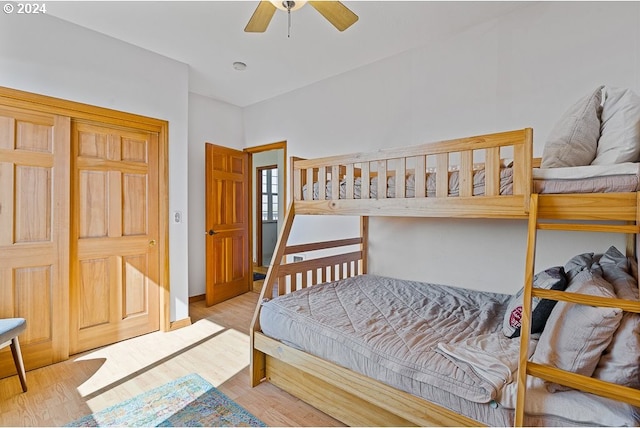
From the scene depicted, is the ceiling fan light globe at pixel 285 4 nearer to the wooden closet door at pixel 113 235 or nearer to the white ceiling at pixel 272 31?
the white ceiling at pixel 272 31

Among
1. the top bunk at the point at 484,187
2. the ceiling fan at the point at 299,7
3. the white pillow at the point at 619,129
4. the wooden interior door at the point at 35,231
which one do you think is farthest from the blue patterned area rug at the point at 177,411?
the ceiling fan at the point at 299,7

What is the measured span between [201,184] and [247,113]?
1.24m

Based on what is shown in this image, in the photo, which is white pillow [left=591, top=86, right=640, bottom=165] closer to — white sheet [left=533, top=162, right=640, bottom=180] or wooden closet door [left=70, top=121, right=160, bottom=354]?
white sheet [left=533, top=162, right=640, bottom=180]

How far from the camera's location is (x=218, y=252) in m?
3.98

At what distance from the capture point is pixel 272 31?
2.61 m

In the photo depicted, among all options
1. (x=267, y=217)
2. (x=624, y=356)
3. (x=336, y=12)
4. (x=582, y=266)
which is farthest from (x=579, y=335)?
(x=267, y=217)

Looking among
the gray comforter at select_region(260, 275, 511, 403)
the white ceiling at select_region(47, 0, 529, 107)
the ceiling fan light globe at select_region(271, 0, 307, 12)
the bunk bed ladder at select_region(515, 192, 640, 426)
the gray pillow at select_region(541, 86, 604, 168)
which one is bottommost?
the gray comforter at select_region(260, 275, 511, 403)

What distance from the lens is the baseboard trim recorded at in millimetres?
3090

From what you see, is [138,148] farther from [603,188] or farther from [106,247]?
[603,188]

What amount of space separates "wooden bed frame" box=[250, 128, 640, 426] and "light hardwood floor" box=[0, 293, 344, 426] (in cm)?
13

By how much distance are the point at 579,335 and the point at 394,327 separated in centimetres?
84

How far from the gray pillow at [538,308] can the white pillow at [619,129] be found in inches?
23.1

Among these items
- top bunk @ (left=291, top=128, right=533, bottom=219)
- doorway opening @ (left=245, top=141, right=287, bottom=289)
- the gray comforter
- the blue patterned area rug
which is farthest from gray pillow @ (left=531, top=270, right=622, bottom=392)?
doorway opening @ (left=245, top=141, right=287, bottom=289)

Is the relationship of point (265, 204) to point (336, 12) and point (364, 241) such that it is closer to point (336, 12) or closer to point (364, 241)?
point (364, 241)
